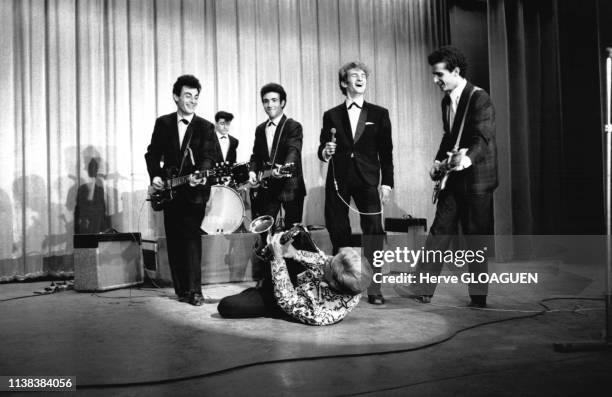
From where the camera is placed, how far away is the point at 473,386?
1.86 meters

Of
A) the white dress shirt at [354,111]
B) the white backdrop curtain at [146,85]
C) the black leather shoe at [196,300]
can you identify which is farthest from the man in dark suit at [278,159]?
the white backdrop curtain at [146,85]

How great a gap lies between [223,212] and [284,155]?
1.09 m

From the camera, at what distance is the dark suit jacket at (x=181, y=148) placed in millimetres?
3707

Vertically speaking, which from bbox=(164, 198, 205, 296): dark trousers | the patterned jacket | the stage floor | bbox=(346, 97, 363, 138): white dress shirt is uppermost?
bbox=(346, 97, 363, 138): white dress shirt

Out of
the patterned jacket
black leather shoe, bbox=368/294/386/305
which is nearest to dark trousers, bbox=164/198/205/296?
the patterned jacket

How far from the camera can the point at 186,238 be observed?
3.69 metres

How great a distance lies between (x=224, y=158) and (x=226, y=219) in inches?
39.0

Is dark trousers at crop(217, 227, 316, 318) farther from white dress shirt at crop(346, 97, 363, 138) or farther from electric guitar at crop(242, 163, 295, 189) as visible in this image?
white dress shirt at crop(346, 97, 363, 138)

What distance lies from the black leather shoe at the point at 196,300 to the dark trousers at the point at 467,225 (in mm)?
1540

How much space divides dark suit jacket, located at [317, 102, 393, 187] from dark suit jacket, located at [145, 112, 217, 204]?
826mm

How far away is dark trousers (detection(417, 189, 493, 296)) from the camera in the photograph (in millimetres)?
3285

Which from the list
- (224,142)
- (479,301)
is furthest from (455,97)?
(224,142)

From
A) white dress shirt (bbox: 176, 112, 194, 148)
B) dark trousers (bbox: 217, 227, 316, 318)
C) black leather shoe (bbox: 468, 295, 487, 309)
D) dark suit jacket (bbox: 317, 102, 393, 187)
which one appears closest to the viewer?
dark trousers (bbox: 217, 227, 316, 318)

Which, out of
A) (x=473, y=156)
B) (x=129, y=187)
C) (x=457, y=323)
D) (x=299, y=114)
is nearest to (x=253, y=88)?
(x=299, y=114)
